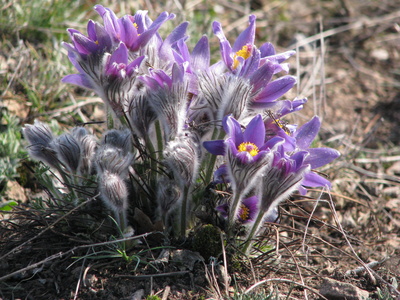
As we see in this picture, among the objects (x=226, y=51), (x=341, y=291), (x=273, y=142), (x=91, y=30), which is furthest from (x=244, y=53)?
(x=341, y=291)

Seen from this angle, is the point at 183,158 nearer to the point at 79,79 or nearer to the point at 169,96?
the point at 169,96

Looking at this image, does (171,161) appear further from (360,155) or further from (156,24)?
(360,155)

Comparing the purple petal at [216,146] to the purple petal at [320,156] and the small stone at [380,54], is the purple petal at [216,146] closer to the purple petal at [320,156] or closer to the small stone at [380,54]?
the purple petal at [320,156]

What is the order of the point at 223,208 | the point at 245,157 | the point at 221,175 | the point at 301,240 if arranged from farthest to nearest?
the point at 301,240
the point at 223,208
the point at 221,175
the point at 245,157

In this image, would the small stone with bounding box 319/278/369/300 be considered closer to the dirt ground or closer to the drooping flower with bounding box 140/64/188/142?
the dirt ground

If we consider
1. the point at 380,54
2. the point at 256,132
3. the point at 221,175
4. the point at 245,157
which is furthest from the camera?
the point at 380,54

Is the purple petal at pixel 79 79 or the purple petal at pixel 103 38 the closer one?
the purple petal at pixel 103 38

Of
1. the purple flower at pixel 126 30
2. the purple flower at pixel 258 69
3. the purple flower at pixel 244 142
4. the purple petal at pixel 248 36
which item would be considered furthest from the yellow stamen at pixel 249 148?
the purple flower at pixel 126 30
